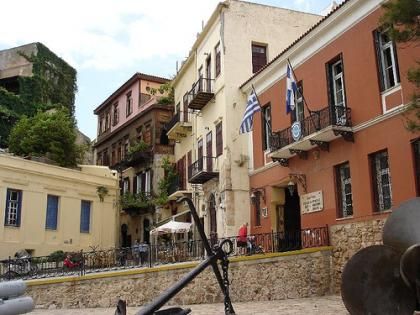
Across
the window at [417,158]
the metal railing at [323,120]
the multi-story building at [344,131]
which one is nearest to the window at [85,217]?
the multi-story building at [344,131]

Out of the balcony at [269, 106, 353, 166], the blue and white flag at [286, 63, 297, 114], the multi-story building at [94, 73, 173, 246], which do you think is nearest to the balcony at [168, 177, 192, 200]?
the multi-story building at [94, 73, 173, 246]

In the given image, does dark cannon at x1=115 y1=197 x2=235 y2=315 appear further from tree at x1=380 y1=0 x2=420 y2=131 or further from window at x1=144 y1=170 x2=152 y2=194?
window at x1=144 y1=170 x2=152 y2=194

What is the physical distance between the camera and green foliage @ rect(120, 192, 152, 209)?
3338cm

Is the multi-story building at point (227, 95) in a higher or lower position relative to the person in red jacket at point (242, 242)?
higher

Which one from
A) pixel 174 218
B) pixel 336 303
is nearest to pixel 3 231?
pixel 174 218

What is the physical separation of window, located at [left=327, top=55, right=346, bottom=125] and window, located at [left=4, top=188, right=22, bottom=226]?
16796 millimetres

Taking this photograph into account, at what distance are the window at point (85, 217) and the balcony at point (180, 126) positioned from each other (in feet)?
20.3

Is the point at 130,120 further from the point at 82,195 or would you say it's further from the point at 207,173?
the point at 207,173

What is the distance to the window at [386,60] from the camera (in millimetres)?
14453

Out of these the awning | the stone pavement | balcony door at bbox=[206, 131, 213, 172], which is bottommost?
the stone pavement

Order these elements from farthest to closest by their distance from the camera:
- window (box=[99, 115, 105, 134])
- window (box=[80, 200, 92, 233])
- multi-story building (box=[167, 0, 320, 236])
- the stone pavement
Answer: window (box=[99, 115, 105, 134]) → window (box=[80, 200, 92, 233]) → multi-story building (box=[167, 0, 320, 236]) → the stone pavement

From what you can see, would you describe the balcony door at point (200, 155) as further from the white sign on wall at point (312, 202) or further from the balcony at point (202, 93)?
the white sign on wall at point (312, 202)

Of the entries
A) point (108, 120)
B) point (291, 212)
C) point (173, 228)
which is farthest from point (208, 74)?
point (108, 120)

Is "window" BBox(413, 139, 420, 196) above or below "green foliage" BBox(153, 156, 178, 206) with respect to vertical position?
below
